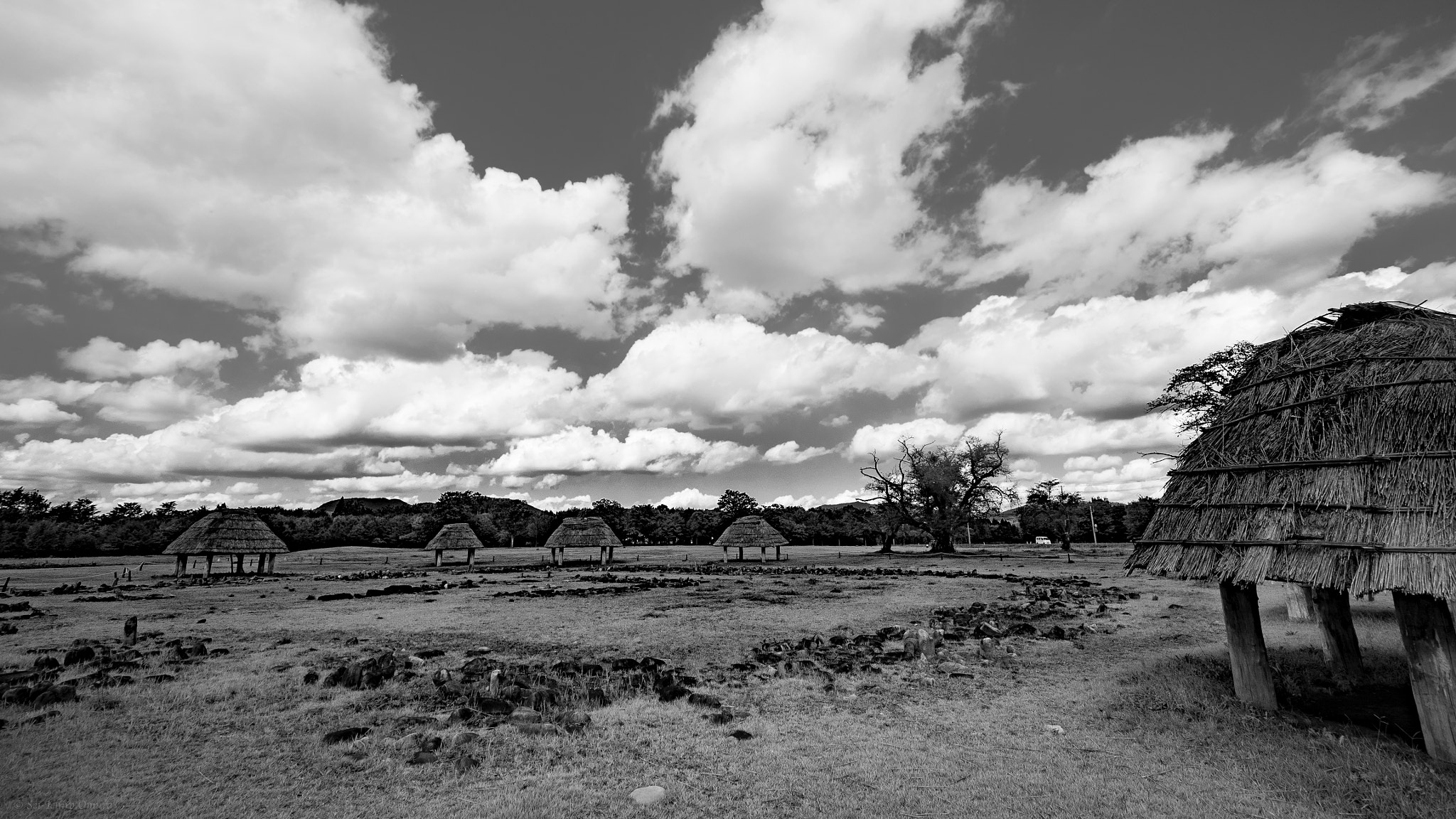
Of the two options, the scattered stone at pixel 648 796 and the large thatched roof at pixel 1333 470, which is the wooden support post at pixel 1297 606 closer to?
the large thatched roof at pixel 1333 470

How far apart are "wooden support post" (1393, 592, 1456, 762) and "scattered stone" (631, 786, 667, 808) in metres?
7.56

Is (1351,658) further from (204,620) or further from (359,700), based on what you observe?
(204,620)

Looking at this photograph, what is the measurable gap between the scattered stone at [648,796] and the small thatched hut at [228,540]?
41743mm

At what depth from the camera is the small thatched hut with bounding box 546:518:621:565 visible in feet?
158

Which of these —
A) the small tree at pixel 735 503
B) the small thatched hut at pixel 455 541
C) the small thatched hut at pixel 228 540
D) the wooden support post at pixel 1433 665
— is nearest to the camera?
the wooden support post at pixel 1433 665

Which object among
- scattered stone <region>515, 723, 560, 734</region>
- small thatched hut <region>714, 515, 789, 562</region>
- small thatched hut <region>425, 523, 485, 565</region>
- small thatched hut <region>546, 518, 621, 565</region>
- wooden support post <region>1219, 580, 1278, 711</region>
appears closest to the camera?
scattered stone <region>515, 723, 560, 734</region>

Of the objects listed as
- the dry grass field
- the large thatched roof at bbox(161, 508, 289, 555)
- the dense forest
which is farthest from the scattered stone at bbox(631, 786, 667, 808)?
the dense forest

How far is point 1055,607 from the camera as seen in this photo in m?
19.1

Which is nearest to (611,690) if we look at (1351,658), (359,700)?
(359,700)

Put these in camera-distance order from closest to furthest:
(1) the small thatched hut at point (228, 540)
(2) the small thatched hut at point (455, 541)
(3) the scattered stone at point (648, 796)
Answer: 1. (3) the scattered stone at point (648, 796)
2. (1) the small thatched hut at point (228, 540)
3. (2) the small thatched hut at point (455, 541)

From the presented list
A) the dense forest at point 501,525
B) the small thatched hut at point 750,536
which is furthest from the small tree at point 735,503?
the small thatched hut at point 750,536

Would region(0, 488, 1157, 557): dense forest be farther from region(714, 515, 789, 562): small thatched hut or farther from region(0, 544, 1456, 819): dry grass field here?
region(0, 544, 1456, 819): dry grass field

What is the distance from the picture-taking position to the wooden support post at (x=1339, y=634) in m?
9.70

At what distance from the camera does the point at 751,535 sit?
159 feet
